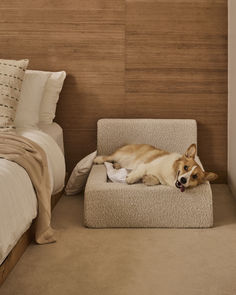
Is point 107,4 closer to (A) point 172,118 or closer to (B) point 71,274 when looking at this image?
(A) point 172,118

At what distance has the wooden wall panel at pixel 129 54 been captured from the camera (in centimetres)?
359

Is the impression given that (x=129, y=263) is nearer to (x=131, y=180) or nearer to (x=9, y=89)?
(x=131, y=180)

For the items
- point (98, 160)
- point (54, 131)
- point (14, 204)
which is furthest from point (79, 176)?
point (14, 204)

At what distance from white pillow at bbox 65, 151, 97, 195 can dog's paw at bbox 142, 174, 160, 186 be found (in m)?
0.58

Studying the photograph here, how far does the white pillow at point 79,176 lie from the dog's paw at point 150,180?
577mm

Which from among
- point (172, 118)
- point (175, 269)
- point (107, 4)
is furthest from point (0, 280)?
point (107, 4)

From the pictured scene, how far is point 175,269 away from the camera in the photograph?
215cm

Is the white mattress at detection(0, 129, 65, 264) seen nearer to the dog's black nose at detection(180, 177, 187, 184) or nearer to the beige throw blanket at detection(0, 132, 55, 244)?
the beige throw blanket at detection(0, 132, 55, 244)

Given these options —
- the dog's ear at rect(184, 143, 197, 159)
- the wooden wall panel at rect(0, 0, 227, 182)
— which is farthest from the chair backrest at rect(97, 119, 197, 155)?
the dog's ear at rect(184, 143, 197, 159)

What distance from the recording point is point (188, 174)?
2.70m

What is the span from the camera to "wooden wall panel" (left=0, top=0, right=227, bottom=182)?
3.59 m

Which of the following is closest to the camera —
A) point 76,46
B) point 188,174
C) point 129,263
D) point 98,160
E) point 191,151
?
point 129,263

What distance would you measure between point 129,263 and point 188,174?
715 mm

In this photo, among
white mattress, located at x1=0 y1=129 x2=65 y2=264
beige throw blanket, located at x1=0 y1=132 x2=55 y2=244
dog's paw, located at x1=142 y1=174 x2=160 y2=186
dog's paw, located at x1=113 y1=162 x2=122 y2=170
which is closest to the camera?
white mattress, located at x1=0 y1=129 x2=65 y2=264
